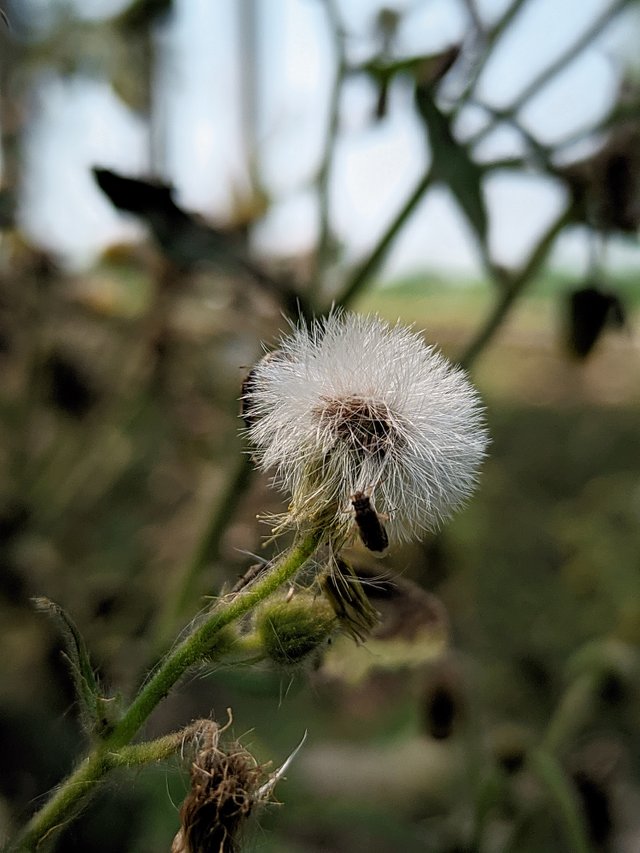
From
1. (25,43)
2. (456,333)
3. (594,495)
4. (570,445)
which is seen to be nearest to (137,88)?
(25,43)

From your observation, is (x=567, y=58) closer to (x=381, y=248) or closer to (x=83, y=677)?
(x=381, y=248)

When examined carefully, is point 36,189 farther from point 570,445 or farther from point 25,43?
point 570,445

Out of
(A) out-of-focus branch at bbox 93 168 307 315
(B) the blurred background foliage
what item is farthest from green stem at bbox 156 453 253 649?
(A) out-of-focus branch at bbox 93 168 307 315

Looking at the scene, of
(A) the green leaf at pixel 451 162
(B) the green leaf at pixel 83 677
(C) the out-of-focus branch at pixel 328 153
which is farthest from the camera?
(C) the out-of-focus branch at pixel 328 153

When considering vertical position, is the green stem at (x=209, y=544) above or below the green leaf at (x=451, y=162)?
below

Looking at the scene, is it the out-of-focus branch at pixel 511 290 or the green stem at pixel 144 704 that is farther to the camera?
the out-of-focus branch at pixel 511 290

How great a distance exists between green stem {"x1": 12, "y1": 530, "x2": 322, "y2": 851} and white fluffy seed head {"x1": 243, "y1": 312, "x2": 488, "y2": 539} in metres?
0.03

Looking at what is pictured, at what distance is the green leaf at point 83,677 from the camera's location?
30cm

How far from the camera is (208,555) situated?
0.65 m

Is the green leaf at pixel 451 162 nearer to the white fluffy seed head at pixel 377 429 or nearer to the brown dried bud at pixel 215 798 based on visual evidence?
the white fluffy seed head at pixel 377 429

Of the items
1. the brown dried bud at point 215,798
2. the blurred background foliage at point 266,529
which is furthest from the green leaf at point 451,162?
the brown dried bud at point 215,798

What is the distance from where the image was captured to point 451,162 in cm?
55

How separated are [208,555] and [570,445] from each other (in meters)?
1.32

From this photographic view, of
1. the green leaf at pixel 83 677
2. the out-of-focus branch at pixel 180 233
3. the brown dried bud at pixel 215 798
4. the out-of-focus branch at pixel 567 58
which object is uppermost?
the out-of-focus branch at pixel 567 58
